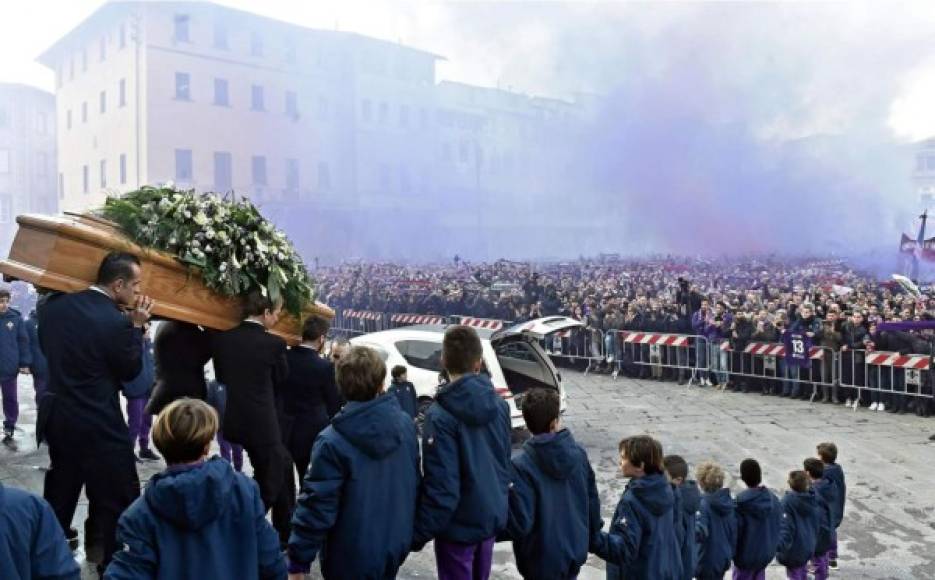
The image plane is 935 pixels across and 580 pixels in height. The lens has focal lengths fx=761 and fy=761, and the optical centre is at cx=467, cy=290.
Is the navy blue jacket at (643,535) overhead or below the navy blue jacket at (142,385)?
below

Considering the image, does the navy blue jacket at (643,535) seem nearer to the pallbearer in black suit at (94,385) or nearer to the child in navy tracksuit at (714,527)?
the child in navy tracksuit at (714,527)

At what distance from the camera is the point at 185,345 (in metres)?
4.75

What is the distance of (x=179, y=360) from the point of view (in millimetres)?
4758

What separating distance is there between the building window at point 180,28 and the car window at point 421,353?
40.3 m

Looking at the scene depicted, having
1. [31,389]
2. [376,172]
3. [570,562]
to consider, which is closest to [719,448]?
[570,562]

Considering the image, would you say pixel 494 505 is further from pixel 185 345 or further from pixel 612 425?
pixel 612 425

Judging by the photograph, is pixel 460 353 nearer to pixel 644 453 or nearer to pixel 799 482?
pixel 644 453

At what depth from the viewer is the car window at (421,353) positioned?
32.2 feet

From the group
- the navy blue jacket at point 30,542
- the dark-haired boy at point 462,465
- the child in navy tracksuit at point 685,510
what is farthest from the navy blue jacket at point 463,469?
the navy blue jacket at point 30,542

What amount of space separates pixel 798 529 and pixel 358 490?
341 cm

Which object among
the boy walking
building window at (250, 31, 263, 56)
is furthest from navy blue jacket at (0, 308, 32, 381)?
building window at (250, 31, 263, 56)

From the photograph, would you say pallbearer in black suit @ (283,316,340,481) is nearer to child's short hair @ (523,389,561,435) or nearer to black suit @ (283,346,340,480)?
black suit @ (283,346,340,480)

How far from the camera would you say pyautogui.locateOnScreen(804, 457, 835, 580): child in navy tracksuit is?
5.39m

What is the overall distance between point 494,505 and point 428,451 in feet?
1.34
